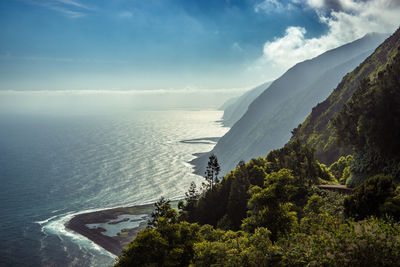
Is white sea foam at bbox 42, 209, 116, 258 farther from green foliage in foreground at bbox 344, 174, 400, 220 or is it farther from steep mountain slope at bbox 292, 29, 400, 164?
steep mountain slope at bbox 292, 29, 400, 164

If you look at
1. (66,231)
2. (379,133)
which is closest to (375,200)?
(379,133)

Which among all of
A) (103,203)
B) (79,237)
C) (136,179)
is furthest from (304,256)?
(136,179)

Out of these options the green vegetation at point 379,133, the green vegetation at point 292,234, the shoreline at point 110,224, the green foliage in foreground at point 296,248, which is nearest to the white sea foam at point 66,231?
the shoreline at point 110,224

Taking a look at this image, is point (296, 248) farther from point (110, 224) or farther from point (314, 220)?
point (110, 224)

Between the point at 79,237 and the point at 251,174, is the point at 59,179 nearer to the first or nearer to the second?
the point at 79,237

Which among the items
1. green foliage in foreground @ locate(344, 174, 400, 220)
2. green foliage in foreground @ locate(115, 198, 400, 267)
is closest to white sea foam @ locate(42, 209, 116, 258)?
green foliage in foreground @ locate(115, 198, 400, 267)

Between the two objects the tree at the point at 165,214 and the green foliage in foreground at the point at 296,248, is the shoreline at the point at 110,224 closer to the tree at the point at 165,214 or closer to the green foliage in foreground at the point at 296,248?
the tree at the point at 165,214

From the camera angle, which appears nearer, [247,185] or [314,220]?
[314,220]
